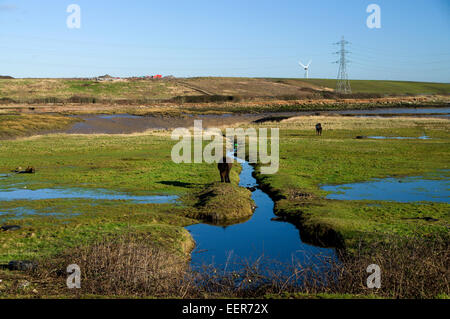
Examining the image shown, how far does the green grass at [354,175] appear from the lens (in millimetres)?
18422

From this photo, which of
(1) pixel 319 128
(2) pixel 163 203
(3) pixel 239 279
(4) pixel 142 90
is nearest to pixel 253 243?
(3) pixel 239 279

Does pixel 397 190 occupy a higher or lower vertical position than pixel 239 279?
higher

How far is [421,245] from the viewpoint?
12.6 metres

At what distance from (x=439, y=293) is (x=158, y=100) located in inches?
5457

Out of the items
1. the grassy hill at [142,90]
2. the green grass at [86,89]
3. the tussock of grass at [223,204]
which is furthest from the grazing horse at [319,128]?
the green grass at [86,89]

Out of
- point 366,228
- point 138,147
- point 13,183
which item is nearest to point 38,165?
point 13,183

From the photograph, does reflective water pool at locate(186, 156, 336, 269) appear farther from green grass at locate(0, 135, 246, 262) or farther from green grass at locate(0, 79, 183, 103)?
green grass at locate(0, 79, 183, 103)

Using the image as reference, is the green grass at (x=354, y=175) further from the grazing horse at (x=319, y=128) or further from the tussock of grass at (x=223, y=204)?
the tussock of grass at (x=223, y=204)

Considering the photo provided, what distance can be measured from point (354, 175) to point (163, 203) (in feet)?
45.3

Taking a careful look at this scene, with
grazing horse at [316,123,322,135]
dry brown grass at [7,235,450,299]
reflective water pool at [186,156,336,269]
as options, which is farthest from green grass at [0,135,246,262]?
grazing horse at [316,123,322,135]

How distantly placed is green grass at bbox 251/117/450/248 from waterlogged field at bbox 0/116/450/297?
2.8 inches

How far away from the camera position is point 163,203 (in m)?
24.0

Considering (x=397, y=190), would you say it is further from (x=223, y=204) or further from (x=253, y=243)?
(x=253, y=243)
